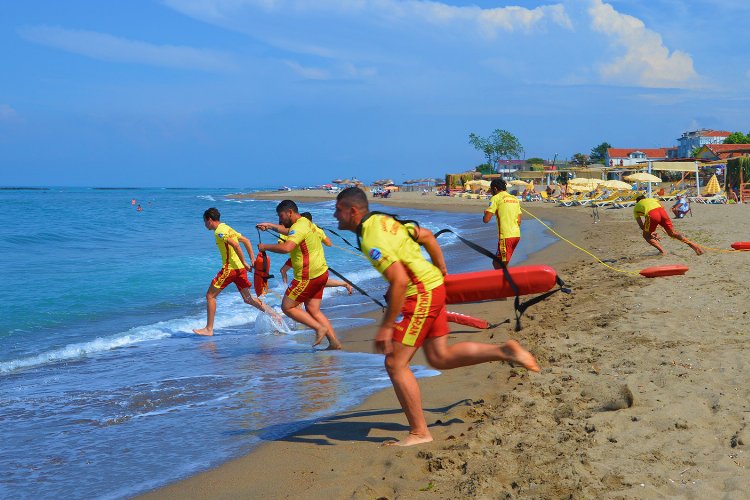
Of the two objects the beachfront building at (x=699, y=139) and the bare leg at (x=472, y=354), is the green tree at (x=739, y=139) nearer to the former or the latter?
the beachfront building at (x=699, y=139)

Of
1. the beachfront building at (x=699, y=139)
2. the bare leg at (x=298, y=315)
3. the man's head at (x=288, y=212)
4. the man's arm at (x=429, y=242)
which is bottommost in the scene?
the bare leg at (x=298, y=315)

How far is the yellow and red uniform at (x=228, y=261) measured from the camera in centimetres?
1016

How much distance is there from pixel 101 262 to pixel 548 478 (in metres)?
19.5

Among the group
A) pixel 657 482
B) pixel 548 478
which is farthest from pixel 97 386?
pixel 657 482

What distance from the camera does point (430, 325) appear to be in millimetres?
4828

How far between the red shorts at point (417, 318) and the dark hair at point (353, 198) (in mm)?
729

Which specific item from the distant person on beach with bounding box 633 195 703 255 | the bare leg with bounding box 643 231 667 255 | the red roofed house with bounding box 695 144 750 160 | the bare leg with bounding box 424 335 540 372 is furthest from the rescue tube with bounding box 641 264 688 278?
the red roofed house with bounding box 695 144 750 160

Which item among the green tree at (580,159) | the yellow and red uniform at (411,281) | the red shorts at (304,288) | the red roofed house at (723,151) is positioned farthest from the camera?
the green tree at (580,159)

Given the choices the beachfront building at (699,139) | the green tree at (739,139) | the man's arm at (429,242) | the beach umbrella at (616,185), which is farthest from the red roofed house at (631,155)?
the man's arm at (429,242)

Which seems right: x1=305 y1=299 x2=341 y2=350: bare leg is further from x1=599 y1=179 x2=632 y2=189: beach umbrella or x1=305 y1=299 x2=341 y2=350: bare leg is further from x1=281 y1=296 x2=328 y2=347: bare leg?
x1=599 y1=179 x2=632 y2=189: beach umbrella

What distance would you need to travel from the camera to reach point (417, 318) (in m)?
4.75

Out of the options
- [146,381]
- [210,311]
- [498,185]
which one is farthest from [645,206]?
[146,381]

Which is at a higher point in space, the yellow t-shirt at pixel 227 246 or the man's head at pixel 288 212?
the man's head at pixel 288 212

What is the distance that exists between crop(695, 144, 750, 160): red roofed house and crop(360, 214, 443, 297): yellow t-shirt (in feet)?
237
